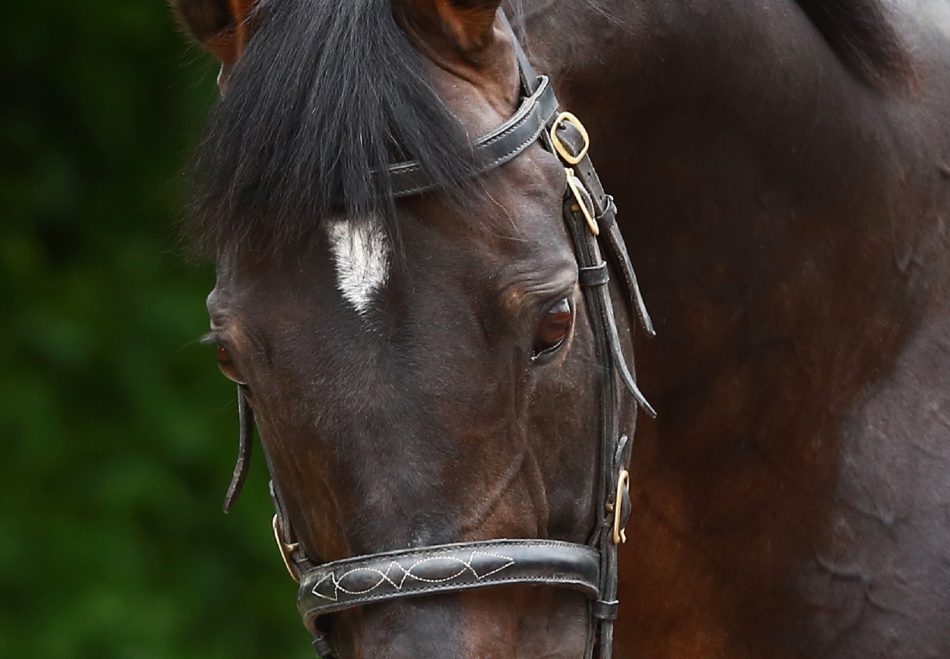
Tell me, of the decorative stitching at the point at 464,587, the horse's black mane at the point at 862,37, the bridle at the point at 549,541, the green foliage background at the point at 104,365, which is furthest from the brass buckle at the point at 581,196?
the green foliage background at the point at 104,365

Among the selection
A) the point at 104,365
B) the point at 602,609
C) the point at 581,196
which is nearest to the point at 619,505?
the point at 602,609

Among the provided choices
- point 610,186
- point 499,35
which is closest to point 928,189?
point 610,186

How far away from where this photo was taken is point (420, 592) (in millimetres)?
1446

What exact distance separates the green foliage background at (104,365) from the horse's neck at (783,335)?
230 cm

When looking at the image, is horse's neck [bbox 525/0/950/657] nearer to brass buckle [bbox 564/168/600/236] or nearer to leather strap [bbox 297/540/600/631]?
brass buckle [bbox 564/168/600/236]

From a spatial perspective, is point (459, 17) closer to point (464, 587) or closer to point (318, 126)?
point (318, 126)

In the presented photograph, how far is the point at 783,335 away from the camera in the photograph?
208 cm

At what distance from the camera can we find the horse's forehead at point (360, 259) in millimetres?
1458

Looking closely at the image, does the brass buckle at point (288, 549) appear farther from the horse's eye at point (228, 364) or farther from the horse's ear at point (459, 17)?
the horse's ear at point (459, 17)

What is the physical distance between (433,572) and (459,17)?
22.6 inches

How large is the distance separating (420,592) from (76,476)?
2.94 m

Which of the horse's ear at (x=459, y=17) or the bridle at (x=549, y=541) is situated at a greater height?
the horse's ear at (x=459, y=17)

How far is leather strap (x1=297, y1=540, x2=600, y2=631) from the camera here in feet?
4.72

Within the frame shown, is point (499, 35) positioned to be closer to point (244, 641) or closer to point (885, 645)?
point (885, 645)
